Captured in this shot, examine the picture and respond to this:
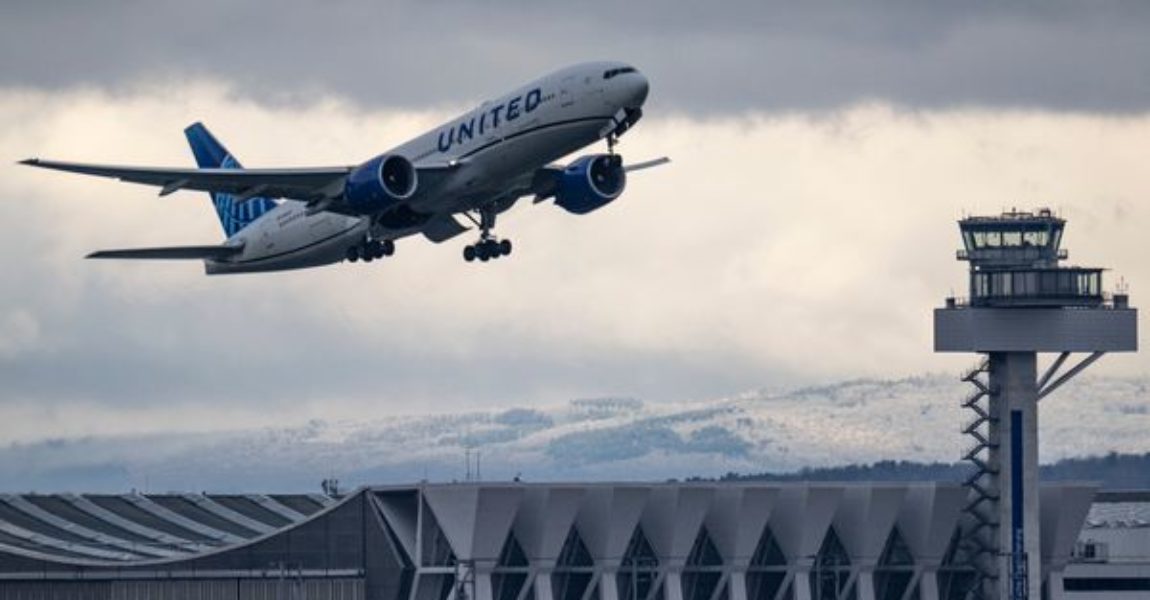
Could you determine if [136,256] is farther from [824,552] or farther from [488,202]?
[824,552]

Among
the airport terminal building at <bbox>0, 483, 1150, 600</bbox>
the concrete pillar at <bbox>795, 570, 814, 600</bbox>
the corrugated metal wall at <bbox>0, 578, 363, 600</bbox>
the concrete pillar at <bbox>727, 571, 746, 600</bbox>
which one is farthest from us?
the concrete pillar at <bbox>795, 570, 814, 600</bbox>

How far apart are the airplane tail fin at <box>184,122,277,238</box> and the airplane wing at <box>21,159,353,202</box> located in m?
3.56

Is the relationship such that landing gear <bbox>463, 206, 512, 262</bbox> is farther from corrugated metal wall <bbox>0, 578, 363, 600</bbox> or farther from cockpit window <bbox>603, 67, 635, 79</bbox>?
corrugated metal wall <bbox>0, 578, 363, 600</bbox>

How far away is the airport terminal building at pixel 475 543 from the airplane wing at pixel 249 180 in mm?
47109

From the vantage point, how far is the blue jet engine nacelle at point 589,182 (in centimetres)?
12569

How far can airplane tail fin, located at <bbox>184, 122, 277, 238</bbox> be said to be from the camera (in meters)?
143

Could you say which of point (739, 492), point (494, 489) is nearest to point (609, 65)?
point (494, 489)

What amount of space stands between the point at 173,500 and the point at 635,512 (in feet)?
104

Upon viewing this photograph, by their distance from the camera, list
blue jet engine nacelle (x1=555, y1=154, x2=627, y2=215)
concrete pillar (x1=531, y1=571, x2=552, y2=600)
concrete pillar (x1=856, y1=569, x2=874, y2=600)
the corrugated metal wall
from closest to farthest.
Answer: blue jet engine nacelle (x1=555, y1=154, x2=627, y2=215), the corrugated metal wall, concrete pillar (x1=531, y1=571, x2=552, y2=600), concrete pillar (x1=856, y1=569, x2=874, y2=600)

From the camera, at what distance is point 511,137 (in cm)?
11981

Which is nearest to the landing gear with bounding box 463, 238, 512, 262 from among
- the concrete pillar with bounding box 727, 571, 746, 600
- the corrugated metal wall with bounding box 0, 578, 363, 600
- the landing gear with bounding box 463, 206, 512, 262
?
the landing gear with bounding box 463, 206, 512, 262

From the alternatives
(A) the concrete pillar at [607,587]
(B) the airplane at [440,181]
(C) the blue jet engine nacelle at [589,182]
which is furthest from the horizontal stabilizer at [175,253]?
(A) the concrete pillar at [607,587]

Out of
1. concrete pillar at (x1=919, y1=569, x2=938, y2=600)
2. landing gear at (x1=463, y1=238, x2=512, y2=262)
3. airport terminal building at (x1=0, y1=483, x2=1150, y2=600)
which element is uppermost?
landing gear at (x1=463, y1=238, x2=512, y2=262)

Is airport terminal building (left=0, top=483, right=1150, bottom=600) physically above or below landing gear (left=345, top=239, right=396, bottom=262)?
below
